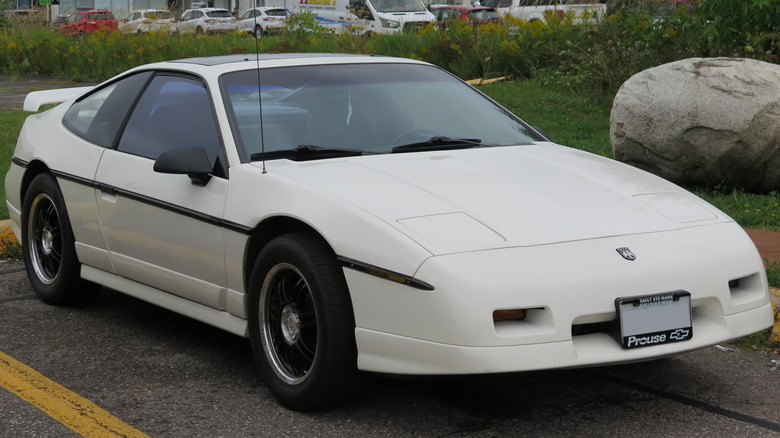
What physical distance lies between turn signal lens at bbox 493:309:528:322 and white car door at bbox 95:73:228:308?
1.38 metres

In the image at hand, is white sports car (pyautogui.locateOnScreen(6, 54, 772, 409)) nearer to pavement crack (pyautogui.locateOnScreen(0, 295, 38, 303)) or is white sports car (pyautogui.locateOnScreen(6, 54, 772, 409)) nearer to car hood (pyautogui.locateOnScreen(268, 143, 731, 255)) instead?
car hood (pyautogui.locateOnScreen(268, 143, 731, 255))

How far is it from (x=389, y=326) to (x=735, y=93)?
16.6 ft

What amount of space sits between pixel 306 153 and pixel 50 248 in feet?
6.49

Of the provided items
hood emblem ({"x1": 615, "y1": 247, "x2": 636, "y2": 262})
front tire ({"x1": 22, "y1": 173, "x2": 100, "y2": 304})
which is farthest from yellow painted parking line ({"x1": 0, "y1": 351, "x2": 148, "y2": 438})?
hood emblem ({"x1": 615, "y1": 247, "x2": 636, "y2": 262})

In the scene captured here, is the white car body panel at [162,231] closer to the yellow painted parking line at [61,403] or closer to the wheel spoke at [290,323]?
the wheel spoke at [290,323]

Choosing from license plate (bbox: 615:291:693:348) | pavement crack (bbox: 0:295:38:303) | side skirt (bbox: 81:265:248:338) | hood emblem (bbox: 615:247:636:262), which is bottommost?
pavement crack (bbox: 0:295:38:303)

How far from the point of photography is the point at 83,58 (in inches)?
879

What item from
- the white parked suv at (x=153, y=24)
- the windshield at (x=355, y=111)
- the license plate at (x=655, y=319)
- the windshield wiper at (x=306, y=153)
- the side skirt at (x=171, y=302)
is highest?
the windshield at (x=355, y=111)

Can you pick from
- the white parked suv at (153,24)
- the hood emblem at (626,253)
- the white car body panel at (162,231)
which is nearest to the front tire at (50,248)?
the white car body panel at (162,231)

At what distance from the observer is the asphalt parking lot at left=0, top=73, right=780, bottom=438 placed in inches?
158

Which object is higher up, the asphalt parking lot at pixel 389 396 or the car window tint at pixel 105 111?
the car window tint at pixel 105 111

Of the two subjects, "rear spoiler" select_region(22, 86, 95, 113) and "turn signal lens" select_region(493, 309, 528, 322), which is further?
"rear spoiler" select_region(22, 86, 95, 113)

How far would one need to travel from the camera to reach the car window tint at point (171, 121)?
498 cm

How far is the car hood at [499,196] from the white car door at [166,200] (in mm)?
428
